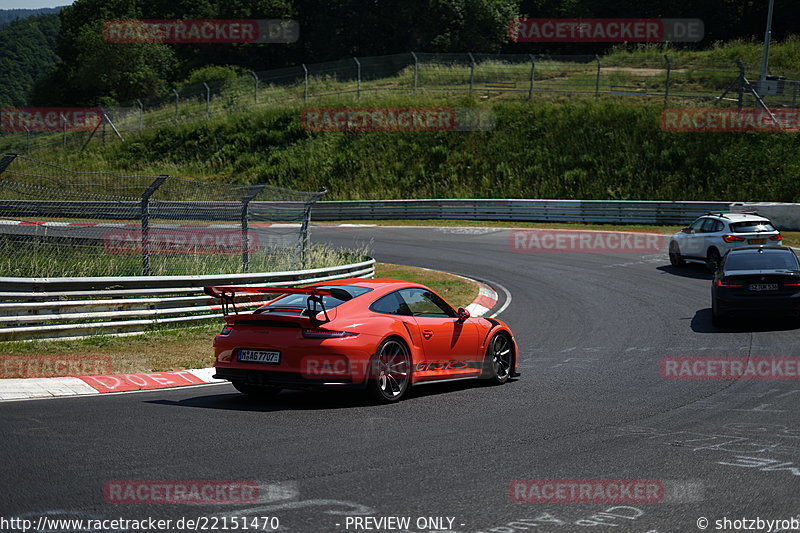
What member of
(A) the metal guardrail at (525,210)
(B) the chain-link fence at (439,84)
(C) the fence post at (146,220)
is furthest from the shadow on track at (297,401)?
(B) the chain-link fence at (439,84)

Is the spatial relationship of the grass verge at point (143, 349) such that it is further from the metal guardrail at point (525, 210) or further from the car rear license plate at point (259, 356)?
the metal guardrail at point (525, 210)

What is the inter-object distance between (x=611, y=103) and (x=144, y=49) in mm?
46782

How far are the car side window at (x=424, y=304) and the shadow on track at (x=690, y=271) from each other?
13924mm

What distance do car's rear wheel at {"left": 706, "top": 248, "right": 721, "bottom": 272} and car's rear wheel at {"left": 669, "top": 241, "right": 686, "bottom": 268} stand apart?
3.40 ft

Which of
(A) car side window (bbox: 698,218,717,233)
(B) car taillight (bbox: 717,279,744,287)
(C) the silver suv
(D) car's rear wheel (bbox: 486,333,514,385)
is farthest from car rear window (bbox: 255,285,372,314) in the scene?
(A) car side window (bbox: 698,218,717,233)

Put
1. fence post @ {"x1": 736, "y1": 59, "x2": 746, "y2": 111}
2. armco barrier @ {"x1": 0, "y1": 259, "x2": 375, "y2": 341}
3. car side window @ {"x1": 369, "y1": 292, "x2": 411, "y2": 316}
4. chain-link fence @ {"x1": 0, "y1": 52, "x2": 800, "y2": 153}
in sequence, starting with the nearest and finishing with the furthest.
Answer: car side window @ {"x1": 369, "y1": 292, "x2": 411, "y2": 316}
armco barrier @ {"x1": 0, "y1": 259, "x2": 375, "y2": 341}
fence post @ {"x1": 736, "y1": 59, "x2": 746, "y2": 111}
chain-link fence @ {"x1": 0, "y1": 52, "x2": 800, "y2": 153}

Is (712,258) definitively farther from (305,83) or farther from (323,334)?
(305,83)

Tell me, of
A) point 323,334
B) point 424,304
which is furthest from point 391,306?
point 323,334

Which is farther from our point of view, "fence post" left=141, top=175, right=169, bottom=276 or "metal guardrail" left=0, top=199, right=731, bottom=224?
"metal guardrail" left=0, top=199, right=731, bottom=224

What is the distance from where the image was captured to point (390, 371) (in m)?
9.61

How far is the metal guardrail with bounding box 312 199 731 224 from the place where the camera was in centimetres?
3369

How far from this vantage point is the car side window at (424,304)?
10.3m

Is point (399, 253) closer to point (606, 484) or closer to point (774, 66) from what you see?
point (606, 484)

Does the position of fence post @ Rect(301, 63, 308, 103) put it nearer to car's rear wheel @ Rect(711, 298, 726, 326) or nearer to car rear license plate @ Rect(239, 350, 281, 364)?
car's rear wheel @ Rect(711, 298, 726, 326)
